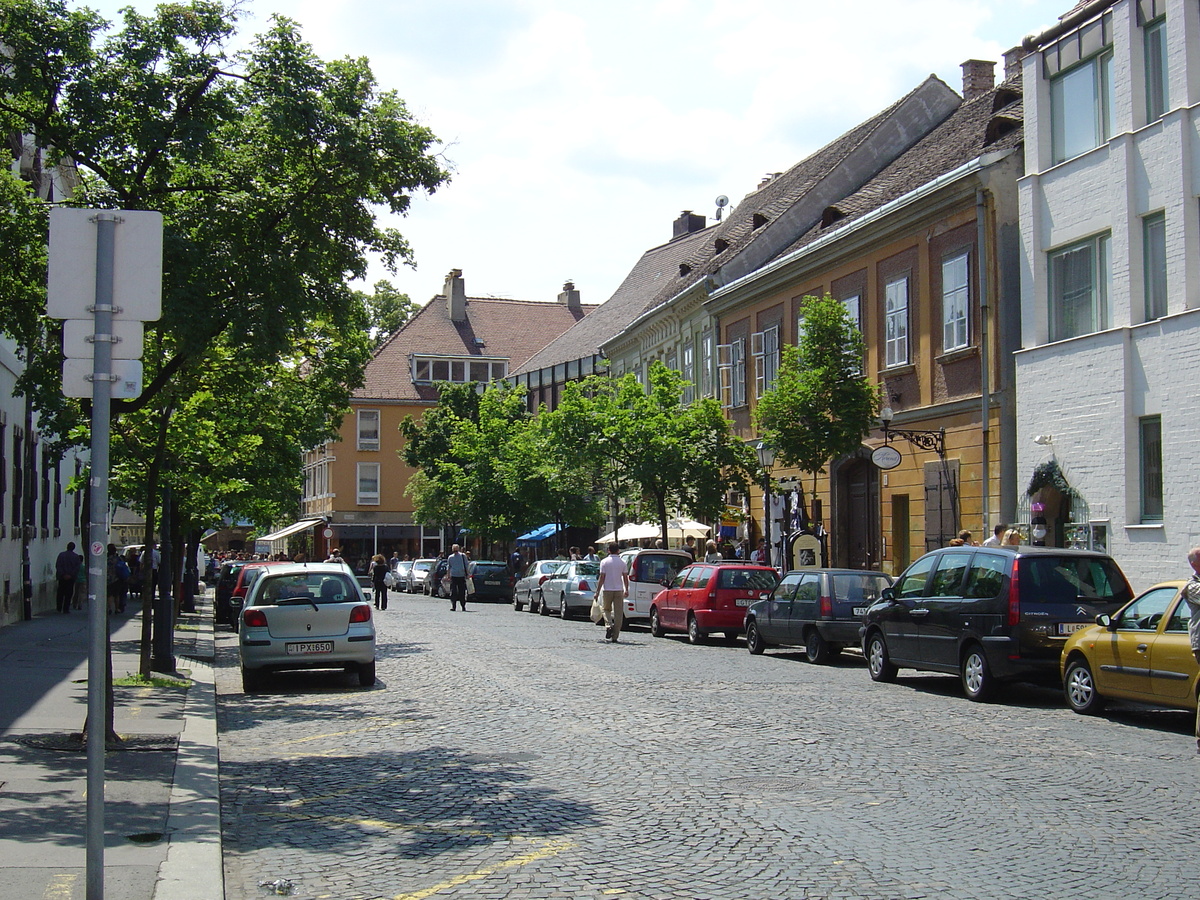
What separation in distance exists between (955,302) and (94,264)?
22302 millimetres

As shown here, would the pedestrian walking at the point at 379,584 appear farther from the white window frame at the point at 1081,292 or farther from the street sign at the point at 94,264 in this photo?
the street sign at the point at 94,264

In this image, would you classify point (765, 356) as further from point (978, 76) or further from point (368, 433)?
point (368, 433)

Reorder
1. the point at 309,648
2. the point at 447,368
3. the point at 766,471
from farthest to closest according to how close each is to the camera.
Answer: the point at 447,368 < the point at 766,471 < the point at 309,648

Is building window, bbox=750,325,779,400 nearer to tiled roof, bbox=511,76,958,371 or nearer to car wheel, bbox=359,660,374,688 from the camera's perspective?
tiled roof, bbox=511,76,958,371

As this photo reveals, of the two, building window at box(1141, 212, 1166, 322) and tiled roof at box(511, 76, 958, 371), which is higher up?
tiled roof at box(511, 76, 958, 371)

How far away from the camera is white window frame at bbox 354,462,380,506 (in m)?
80.2

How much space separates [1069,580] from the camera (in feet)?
47.9

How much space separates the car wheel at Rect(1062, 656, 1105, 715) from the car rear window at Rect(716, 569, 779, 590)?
10.0 metres

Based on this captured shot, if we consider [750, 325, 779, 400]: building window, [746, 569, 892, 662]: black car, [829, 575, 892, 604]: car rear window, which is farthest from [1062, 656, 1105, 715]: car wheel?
[750, 325, 779, 400]: building window

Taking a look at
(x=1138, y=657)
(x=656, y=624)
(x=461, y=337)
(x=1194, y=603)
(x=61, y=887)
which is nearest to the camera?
(x=61, y=887)

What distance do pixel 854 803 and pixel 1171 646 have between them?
5.28 meters

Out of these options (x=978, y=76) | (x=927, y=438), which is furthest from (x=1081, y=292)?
(x=978, y=76)

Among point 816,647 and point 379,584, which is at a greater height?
point 379,584

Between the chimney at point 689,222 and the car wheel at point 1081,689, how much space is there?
4775 cm
